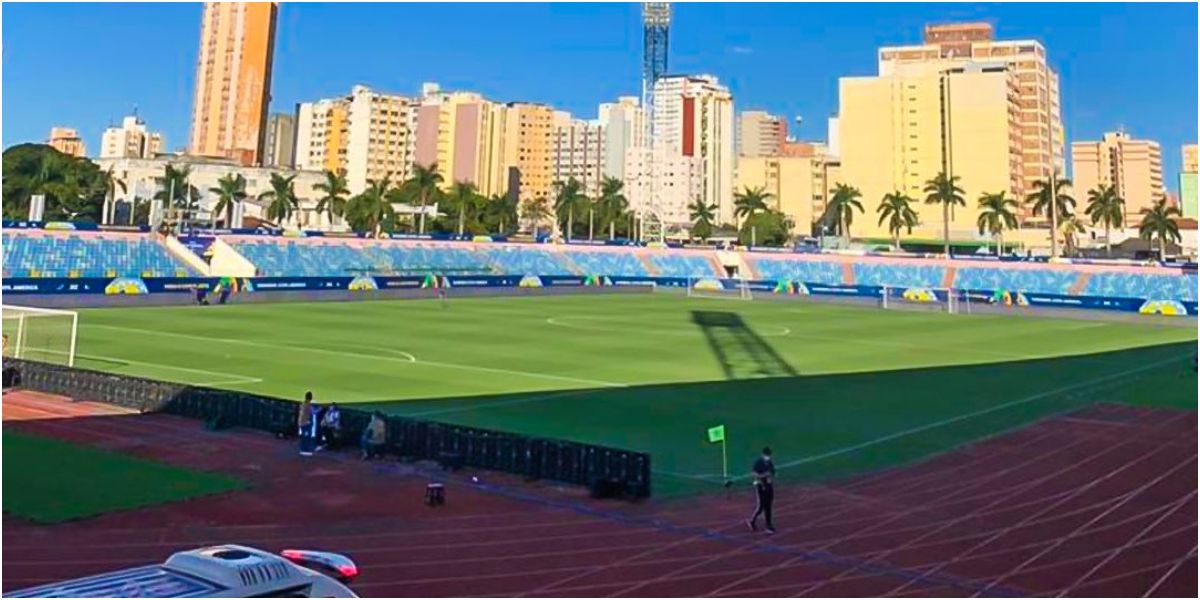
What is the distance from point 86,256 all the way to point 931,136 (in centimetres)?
14471

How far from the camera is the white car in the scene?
5.61 m

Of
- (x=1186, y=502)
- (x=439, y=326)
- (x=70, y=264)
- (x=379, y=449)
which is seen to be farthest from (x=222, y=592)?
(x=70, y=264)

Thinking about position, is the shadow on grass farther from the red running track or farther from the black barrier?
the red running track

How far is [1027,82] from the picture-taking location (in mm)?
179250

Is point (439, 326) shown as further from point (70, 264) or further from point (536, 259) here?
point (536, 259)

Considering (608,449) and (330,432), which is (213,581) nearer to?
(608,449)

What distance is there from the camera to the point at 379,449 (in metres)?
20.0

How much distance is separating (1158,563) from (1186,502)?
4867mm

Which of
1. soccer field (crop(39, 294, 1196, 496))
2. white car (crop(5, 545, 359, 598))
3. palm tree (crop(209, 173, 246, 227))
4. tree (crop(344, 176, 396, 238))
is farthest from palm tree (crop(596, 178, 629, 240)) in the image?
white car (crop(5, 545, 359, 598))

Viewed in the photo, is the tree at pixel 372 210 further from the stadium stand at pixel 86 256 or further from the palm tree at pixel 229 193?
the stadium stand at pixel 86 256

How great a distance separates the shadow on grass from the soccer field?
0.09 m

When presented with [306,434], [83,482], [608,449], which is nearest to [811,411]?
[608,449]

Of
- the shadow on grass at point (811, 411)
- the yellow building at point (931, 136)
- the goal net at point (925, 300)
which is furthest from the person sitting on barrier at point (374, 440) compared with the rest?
the yellow building at point (931, 136)

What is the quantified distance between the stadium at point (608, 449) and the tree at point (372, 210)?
65458mm
